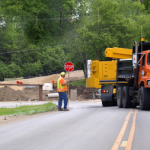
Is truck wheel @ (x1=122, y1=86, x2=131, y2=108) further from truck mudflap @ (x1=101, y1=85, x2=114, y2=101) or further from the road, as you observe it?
the road

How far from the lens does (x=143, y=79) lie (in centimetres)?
1791

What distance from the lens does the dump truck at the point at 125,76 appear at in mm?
18097

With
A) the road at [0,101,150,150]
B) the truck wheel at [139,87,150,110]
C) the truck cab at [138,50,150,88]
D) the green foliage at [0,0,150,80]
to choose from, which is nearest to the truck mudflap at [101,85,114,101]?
the truck cab at [138,50,150,88]

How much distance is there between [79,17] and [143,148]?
32.2 metres

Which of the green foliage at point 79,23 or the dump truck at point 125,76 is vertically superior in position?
the green foliage at point 79,23

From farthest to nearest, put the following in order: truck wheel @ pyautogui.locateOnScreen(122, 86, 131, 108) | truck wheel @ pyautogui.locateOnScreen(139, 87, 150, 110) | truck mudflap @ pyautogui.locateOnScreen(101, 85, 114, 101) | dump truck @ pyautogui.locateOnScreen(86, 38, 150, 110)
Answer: truck mudflap @ pyautogui.locateOnScreen(101, 85, 114, 101)
truck wheel @ pyautogui.locateOnScreen(122, 86, 131, 108)
dump truck @ pyautogui.locateOnScreen(86, 38, 150, 110)
truck wheel @ pyautogui.locateOnScreen(139, 87, 150, 110)

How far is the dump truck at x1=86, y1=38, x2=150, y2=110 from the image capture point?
1810 cm

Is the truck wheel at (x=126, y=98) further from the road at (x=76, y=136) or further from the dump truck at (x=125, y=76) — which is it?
the road at (x=76, y=136)

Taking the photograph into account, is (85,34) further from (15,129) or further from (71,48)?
(15,129)

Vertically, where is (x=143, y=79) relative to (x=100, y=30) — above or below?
below

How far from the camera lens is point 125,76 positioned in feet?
69.0

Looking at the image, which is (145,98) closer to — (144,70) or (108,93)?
(144,70)

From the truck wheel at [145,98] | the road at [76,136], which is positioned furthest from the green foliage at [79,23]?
the road at [76,136]

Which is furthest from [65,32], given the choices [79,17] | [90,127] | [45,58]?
[45,58]
